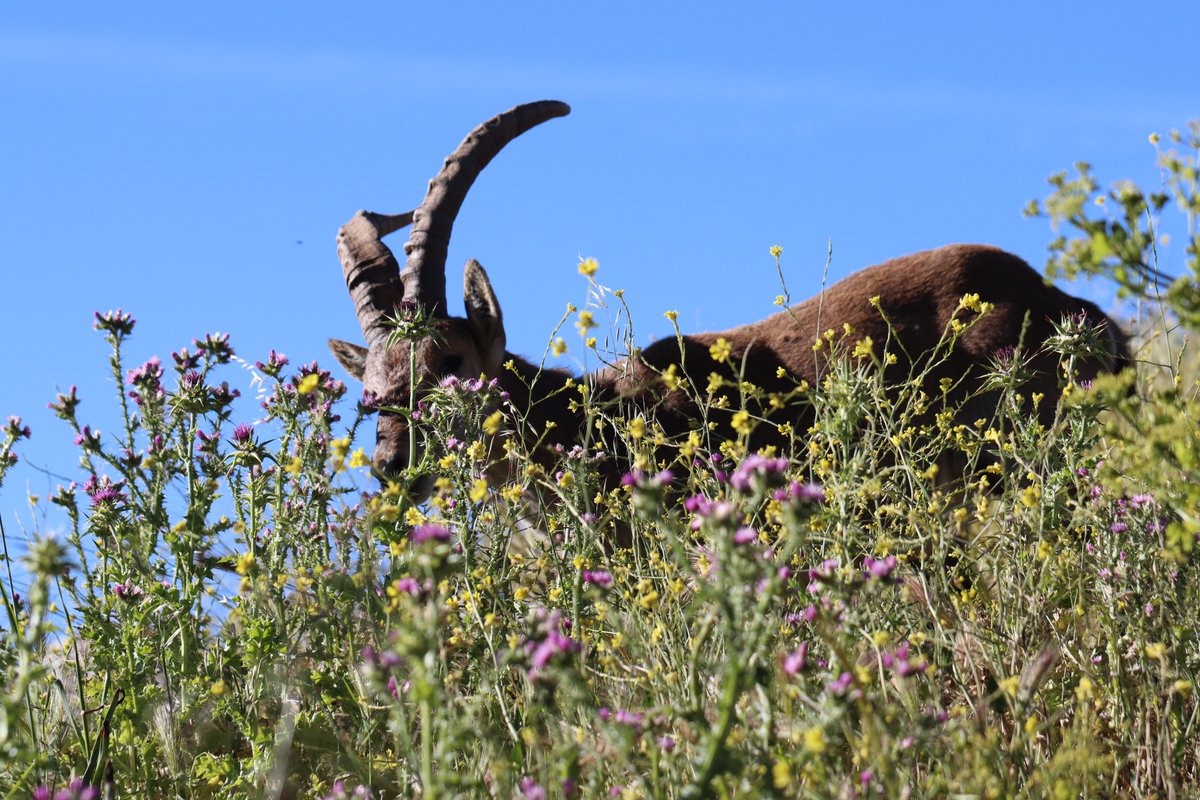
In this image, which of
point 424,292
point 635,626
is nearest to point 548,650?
point 635,626

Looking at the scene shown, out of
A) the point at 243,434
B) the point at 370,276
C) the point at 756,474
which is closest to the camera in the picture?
the point at 756,474

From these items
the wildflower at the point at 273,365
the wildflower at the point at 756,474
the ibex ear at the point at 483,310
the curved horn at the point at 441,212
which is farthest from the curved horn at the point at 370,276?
the wildflower at the point at 756,474

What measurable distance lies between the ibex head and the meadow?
9.94 feet

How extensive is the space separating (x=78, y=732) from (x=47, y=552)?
165 cm

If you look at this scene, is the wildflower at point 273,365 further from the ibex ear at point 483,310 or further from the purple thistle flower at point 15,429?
the ibex ear at point 483,310

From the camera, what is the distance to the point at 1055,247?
2.37 meters

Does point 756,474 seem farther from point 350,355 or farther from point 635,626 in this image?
point 350,355

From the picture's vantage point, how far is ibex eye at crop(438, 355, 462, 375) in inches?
290

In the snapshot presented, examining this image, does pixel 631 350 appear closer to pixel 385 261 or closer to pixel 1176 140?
pixel 1176 140

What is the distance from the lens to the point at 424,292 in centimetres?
790

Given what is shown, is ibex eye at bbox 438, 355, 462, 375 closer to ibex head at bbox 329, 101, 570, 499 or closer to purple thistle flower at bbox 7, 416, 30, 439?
ibex head at bbox 329, 101, 570, 499

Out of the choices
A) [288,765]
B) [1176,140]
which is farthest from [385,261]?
[1176,140]

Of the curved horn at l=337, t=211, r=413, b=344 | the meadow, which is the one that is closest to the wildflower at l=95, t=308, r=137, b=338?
the meadow

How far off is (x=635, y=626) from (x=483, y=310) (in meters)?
4.70
